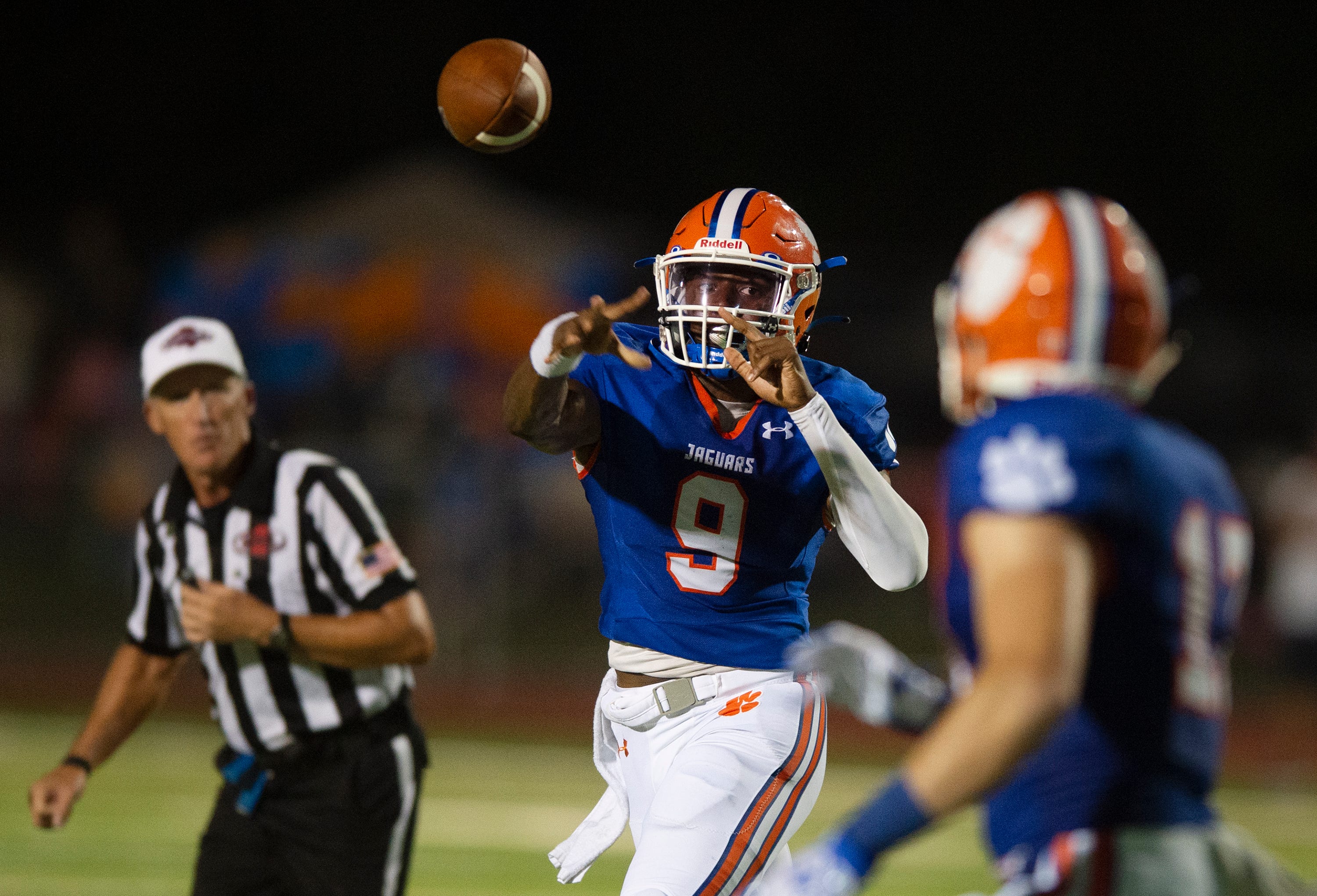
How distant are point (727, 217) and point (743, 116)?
68.5 ft

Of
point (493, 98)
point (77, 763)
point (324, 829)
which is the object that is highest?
point (493, 98)

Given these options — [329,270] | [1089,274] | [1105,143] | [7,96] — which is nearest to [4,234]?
[329,270]

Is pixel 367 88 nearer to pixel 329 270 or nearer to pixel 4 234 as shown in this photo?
pixel 4 234

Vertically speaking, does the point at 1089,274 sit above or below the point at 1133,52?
below

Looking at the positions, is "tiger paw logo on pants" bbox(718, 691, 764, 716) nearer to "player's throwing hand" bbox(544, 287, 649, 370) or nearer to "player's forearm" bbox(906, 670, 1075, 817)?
"player's throwing hand" bbox(544, 287, 649, 370)

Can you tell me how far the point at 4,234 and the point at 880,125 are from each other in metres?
12.7

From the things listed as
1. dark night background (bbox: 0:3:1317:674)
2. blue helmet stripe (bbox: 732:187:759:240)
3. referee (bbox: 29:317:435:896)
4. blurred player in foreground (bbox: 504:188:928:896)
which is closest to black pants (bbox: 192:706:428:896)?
referee (bbox: 29:317:435:896)

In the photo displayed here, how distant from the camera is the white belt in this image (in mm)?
3412

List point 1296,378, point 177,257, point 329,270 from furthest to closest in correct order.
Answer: point 1296,378, point 177,257, point 329,270

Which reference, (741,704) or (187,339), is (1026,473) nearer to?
(741,704)

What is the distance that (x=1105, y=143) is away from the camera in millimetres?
22234

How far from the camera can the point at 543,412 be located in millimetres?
3365

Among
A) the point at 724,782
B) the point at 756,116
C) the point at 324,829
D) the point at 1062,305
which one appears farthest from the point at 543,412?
the point at 756,116

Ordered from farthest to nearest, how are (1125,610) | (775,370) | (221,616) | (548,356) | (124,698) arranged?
(124,698) → (221,616) → (775,370) → (548,356) → (1125,610)
